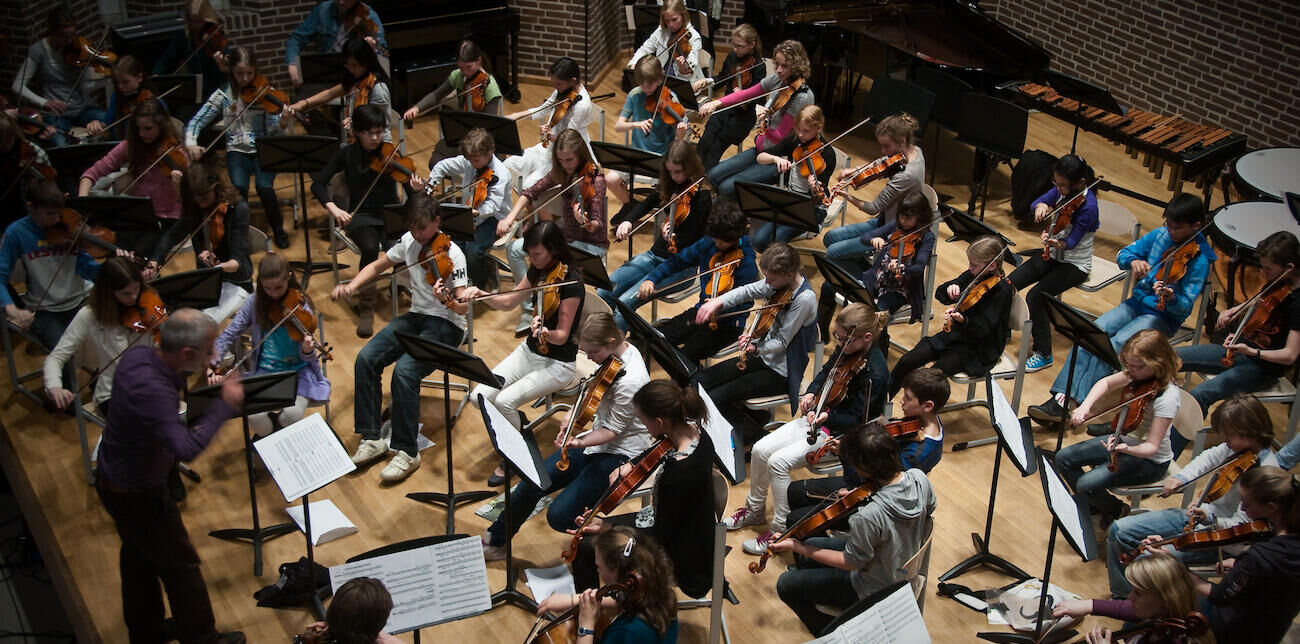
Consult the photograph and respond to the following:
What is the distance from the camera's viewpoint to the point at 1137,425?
212 inches

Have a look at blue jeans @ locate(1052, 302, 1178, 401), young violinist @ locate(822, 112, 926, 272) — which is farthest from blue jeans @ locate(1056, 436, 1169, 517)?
young violinist @ locate(822, 112, 926, 272)

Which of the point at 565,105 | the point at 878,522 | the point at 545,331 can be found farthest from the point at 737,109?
the point at 878,522

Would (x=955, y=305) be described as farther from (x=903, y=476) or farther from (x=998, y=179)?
(x=998, y=179)

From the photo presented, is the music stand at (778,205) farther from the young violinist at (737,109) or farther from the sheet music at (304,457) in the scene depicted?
the sheet music at (304,457)

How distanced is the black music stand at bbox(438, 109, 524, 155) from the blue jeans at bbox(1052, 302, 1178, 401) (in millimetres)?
3544

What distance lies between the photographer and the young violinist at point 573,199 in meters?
6.92

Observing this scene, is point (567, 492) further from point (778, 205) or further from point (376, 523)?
point (778, 205)

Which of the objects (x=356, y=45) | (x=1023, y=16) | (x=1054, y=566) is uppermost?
(x=356, y=45)

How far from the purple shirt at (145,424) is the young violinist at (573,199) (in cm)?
278

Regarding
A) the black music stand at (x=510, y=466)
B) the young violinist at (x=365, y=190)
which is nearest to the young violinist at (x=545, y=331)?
the black music stand at (x=510, y=466)

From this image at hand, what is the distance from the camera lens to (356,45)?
7844 mm

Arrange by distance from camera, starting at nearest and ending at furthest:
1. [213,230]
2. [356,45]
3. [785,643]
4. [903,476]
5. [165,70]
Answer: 1. [903,476]
2. [785,643]
3. [213,230]
4. [356,45]
5. [165,70]

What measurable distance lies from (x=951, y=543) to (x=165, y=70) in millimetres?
6769

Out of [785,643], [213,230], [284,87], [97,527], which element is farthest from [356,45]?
[785,643]
